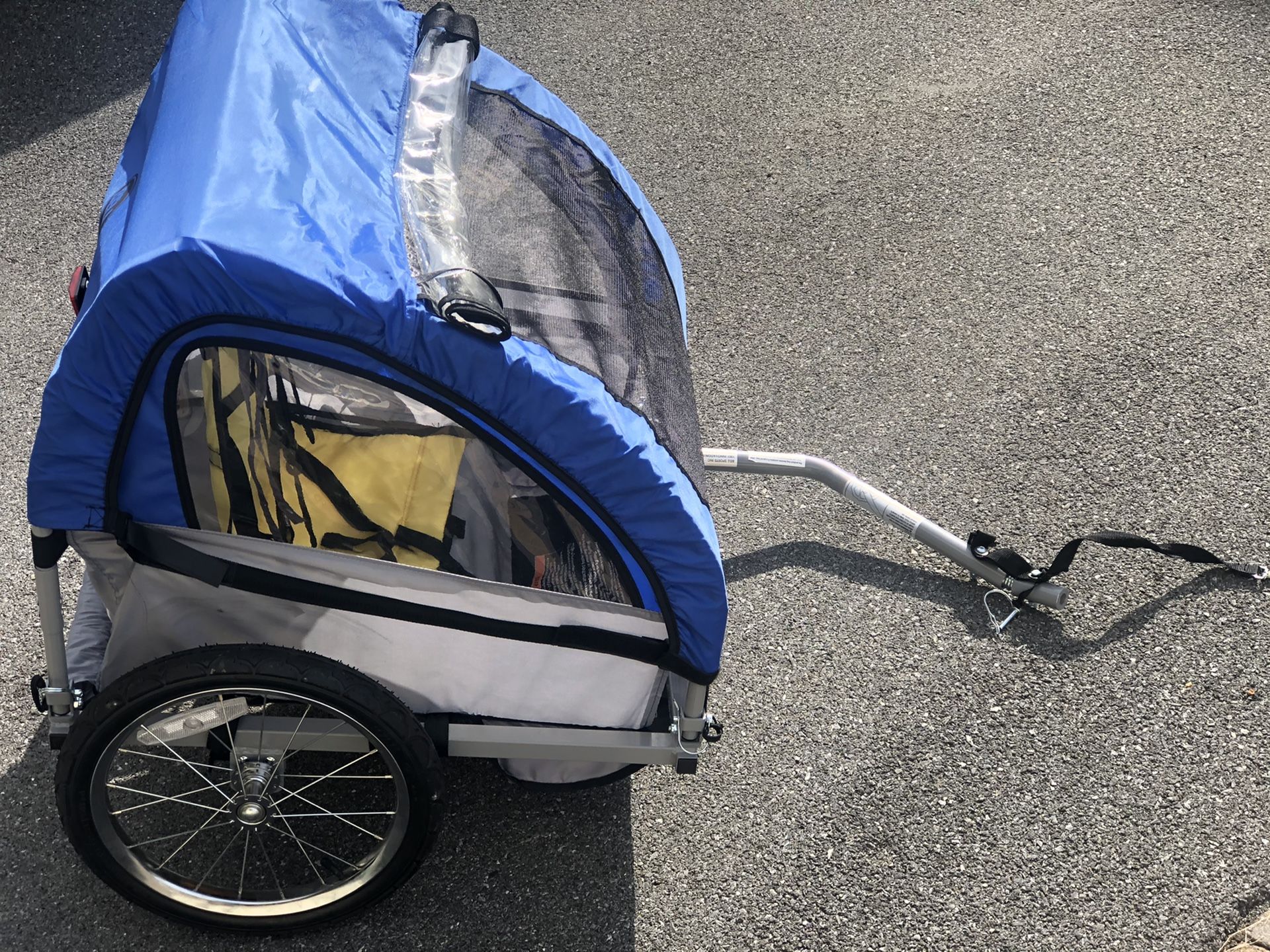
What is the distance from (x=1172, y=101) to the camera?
5512mm

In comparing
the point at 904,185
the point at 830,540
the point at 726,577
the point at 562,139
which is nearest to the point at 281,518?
the point at 562,139

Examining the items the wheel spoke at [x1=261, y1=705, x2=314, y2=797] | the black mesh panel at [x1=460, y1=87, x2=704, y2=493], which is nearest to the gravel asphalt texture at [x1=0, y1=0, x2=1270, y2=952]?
the wheel spoke at [x1=261, y1=705, x2=314, y2=797]

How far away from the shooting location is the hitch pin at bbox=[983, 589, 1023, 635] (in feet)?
11.2

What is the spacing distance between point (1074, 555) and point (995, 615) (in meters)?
0.30

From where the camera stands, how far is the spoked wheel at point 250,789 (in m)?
2.29

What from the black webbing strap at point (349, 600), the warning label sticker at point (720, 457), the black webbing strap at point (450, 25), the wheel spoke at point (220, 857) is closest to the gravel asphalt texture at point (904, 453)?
the wheel spoke at point (220, 857)

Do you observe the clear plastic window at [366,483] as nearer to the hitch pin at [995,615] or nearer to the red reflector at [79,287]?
the red reflector at [79,287]

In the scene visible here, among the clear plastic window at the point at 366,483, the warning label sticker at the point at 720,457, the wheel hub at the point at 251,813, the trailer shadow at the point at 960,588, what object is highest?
the clear plastic window at the point at 366,483

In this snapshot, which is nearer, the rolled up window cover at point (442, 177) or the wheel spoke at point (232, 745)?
the rolled up window cover at point (442, 177)

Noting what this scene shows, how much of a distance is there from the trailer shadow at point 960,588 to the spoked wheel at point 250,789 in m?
1.40

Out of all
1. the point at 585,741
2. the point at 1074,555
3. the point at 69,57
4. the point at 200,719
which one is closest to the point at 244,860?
the point at 200,719

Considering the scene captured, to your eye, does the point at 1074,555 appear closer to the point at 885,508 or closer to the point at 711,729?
the point at 885,508

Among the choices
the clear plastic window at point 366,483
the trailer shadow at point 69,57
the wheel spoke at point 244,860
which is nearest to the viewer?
the clear plastic window at point 366,483

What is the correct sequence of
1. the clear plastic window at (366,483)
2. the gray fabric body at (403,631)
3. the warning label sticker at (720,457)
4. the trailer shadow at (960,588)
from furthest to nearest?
the warning label sticker at (720,457), the trailer shadow at (960,588), the gray fabric body at (403,631), the clear plastic window at (366,483)
